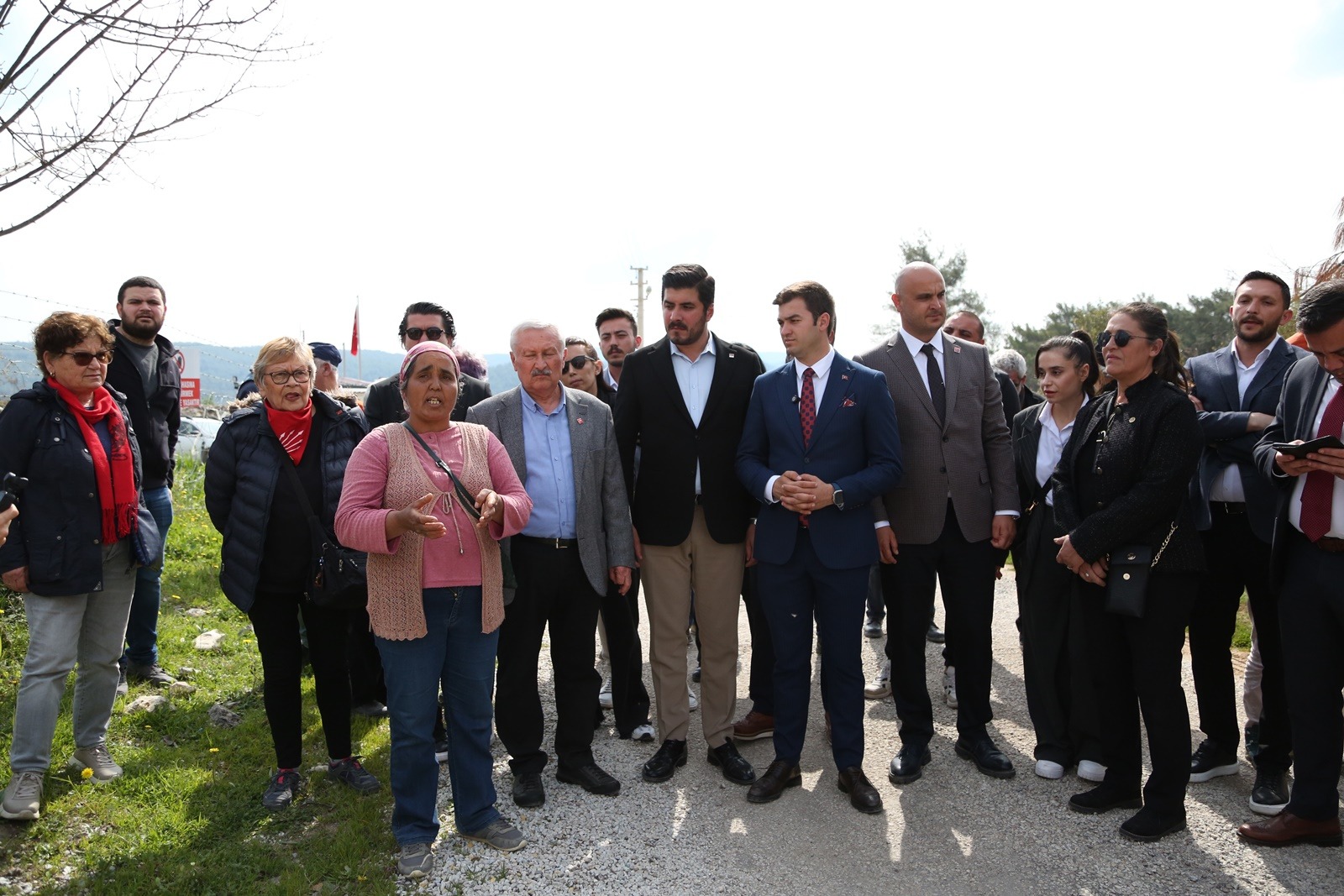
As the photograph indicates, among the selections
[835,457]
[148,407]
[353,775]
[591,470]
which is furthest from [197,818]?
[835,457]

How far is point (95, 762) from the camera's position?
4535 mm

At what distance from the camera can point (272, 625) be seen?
4.36 meters

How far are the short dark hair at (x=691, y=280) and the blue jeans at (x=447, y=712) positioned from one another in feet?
6.39

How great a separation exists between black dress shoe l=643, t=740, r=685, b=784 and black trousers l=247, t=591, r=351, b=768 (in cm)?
158

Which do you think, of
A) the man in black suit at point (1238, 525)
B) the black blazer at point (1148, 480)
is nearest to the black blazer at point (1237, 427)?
the man in black suit at point (1238, 525)

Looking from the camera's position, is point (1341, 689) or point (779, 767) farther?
point (779, 767)

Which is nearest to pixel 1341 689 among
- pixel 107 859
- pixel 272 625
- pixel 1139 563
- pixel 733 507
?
pixel 1139 563

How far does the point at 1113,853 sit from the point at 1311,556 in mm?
1547

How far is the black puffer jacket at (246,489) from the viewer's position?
164 inches

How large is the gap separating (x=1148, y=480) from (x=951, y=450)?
101 cm

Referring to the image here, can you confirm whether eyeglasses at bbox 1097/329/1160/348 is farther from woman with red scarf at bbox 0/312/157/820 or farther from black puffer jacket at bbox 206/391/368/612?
woman with red scarf at bbox 0/312/157/820

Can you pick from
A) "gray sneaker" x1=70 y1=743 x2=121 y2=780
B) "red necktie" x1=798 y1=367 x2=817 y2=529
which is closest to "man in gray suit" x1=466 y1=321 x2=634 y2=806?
"red necktie" x1=798 y1=367 x2=817 y2=529

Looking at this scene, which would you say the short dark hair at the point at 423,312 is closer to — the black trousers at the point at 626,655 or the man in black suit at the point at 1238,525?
the black trousers at the point at 626,655

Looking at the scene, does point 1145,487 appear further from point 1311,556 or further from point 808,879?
point 808,879
